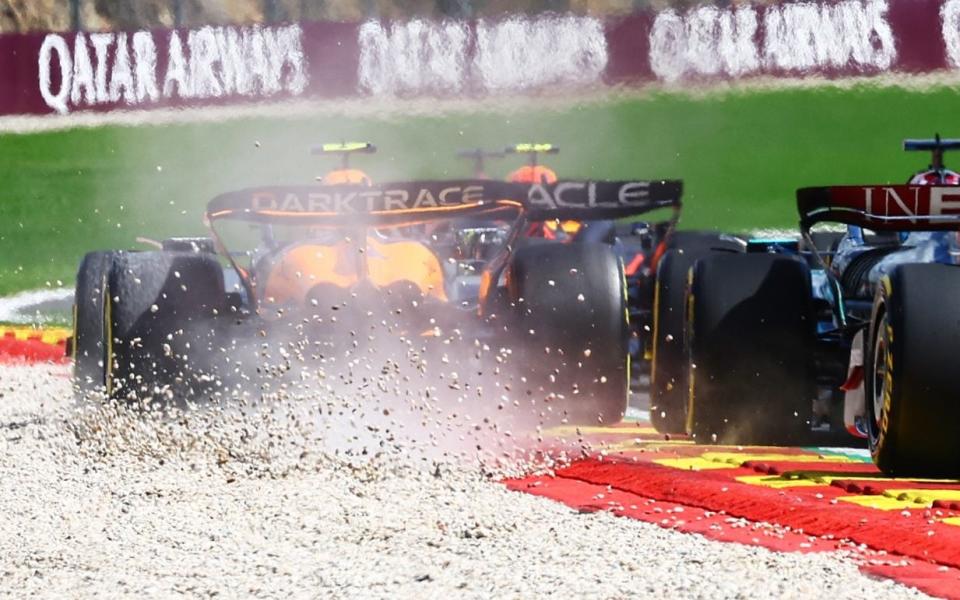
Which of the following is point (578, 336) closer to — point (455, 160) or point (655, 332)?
point (655, 332)

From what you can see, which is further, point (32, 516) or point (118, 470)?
point (118, 470)

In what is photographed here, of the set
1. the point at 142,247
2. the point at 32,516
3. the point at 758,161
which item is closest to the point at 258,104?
the point at 142,247

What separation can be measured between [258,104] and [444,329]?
16.9 m

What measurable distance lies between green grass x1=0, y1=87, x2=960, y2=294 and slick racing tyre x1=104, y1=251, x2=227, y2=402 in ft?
48.9

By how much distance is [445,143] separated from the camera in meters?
23.6

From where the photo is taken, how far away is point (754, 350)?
8102 mm

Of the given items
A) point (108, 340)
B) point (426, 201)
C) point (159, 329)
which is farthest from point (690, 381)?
point (108, 340)

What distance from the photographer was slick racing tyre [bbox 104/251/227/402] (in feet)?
29.1

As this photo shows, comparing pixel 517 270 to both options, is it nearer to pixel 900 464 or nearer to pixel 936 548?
pixel 900 464

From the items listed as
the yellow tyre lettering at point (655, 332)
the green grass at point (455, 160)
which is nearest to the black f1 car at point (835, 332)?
the yellow tyre lettering at point (655, 332)

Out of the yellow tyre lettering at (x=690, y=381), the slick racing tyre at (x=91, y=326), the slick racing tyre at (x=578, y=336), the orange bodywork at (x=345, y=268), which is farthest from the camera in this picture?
the orange bodywork at (x=345, y=268)

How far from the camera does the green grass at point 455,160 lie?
980 inches

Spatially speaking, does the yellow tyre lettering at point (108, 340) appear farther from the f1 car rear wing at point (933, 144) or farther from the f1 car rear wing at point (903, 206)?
the f1 car rear wing at point (933, 144)

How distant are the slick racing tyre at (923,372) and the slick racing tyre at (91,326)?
4162mm
